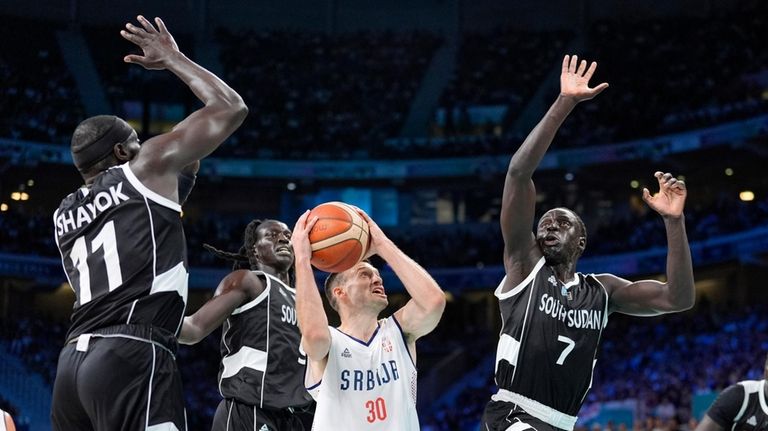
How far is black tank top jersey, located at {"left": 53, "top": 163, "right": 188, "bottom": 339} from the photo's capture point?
4.98 metres

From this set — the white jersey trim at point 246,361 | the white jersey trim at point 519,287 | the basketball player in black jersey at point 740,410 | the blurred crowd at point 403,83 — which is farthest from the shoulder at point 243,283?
the blurred crowd at point 403,83

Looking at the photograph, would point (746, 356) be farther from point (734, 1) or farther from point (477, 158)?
point (734, 1)

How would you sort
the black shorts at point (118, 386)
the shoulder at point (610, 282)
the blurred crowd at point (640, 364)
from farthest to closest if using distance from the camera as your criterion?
the blurred crowd at point (640, 364) → the shoulder at point (610, 282) → the black shorts at point (118, 386)

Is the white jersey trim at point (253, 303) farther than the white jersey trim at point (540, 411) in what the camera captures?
A: Yes

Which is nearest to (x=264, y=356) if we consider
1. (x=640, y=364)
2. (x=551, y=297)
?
(x=551, y=297)

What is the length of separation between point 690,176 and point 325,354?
97.4 ft

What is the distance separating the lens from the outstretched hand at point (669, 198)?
6.76 metres

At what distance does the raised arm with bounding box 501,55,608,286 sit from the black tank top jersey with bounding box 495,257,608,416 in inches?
12.9

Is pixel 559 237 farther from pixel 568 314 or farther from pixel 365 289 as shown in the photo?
pixel 365 289

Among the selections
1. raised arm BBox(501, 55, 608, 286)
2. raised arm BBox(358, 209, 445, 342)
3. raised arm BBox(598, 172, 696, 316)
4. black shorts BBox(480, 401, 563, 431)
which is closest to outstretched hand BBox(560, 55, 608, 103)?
raised arm BBox(501, 55, 608, 286)

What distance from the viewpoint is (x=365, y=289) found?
5.72 m

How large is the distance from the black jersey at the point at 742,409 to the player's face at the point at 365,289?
3.48 metres

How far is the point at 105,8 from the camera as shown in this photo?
37688 millimetres

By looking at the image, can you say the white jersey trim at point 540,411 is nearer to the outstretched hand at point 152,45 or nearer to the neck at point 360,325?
the neck at point 360,325
